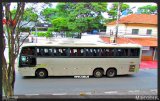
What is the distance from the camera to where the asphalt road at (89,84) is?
234 inches

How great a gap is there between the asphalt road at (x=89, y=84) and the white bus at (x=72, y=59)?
0.27 m

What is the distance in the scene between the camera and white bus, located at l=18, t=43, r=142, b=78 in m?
7.24

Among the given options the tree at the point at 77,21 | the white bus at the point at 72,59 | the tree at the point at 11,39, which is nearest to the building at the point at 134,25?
the tree at the point at 77,21

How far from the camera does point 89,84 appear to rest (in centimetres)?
675

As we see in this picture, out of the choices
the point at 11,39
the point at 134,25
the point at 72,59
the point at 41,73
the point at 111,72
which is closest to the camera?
the point at 11,39

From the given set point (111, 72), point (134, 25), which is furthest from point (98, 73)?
point (134, 25)

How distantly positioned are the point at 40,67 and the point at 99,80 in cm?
209

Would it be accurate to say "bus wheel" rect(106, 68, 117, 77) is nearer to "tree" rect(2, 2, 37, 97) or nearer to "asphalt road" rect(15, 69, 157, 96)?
"asphalt road" rect(15, 69, 157, 96)

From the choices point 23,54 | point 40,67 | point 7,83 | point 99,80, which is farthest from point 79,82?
point 7,83

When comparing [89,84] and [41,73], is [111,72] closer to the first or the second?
[89,84]

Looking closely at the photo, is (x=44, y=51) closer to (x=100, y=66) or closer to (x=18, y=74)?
(x=18, y=74)

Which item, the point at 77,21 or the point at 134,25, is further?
the point at 77,21

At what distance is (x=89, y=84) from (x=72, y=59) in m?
1.12

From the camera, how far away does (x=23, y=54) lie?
23.4 feet
